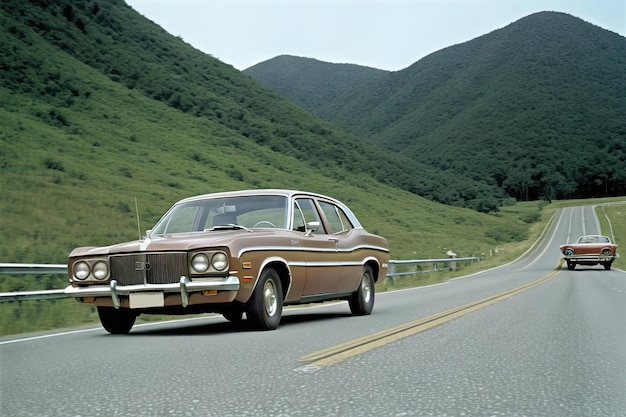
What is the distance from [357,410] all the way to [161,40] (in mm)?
107664

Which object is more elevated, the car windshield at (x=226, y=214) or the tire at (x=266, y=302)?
the car windshield at (x=226, y=214)

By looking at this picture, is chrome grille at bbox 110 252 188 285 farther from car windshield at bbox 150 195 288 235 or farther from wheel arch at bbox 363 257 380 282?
wheel arch at bbox 363 257 380 282

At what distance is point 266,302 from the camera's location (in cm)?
843

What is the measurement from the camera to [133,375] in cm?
546

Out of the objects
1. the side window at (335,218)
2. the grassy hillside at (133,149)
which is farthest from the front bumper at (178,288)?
the grassy hillside at (133,149)

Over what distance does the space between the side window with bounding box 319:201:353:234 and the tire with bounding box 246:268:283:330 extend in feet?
6.88

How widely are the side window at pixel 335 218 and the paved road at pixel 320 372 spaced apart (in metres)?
1.62

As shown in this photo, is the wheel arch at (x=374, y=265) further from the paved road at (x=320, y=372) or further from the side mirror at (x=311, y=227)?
the side mirror at (x=311, y=227)

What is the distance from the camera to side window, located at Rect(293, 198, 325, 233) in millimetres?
9601

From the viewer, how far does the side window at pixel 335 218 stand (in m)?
10.7

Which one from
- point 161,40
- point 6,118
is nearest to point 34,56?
point 6,118

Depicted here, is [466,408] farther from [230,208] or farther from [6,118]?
[6,118]

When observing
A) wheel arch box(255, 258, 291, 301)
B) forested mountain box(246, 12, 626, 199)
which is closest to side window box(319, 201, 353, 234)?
wheel arch box(255, 258, 291, 301)

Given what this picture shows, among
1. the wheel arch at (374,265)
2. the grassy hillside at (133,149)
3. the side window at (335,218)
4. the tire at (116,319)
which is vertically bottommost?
the tire at (116,319)
